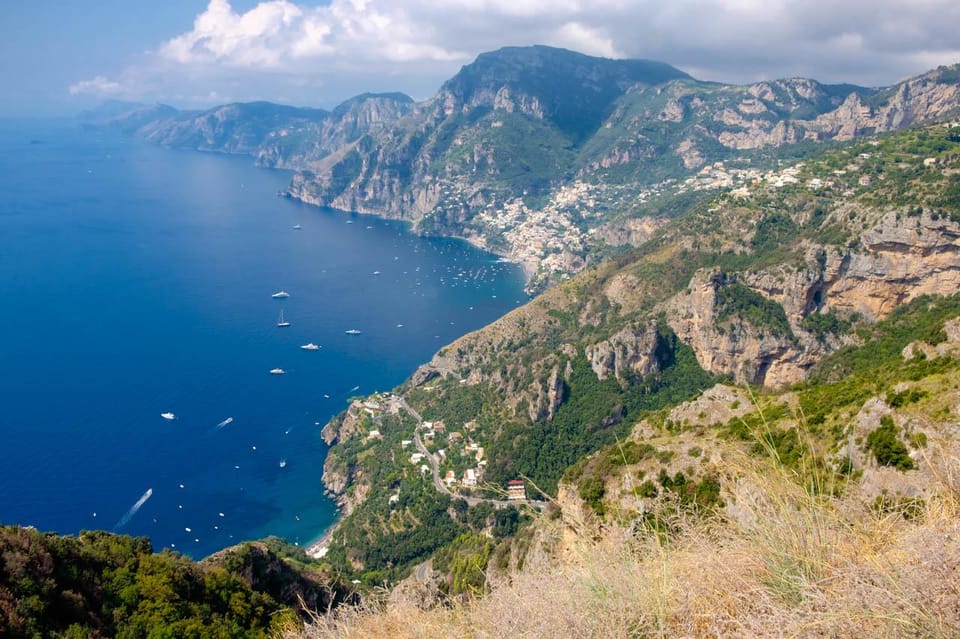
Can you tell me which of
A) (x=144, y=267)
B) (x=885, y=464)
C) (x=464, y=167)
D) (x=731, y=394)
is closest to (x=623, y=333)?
(x=731, y=394)

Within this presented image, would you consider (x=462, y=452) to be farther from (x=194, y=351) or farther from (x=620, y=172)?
(x=620, y=172)

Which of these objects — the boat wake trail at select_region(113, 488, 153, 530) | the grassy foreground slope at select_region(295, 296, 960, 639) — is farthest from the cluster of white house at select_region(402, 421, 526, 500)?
the grassy foreground slope at select_region(295, 296, 960, 639)

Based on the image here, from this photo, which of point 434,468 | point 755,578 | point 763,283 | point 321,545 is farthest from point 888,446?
point 763,283

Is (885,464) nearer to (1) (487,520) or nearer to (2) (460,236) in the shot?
(1) (487,520)

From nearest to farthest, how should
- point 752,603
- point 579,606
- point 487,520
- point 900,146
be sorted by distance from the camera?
point 752,603 → point 579,606 → point 487,520 → point 900,146

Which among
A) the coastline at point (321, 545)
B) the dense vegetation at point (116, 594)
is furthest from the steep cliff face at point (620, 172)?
the dense vegetation at point (116, 594)

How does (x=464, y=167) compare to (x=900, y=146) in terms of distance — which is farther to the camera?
(x=464, y=167)
